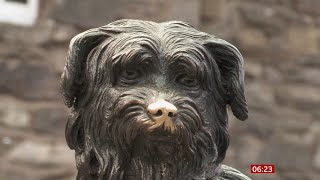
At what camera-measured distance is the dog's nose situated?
4.99 feet

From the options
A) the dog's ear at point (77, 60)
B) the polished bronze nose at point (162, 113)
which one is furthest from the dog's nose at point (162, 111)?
the dog's ear at point (77, 60)

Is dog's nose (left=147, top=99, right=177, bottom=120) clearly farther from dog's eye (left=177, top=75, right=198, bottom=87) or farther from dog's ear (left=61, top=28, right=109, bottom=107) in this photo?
dog's ear (left=61, top=28, right=109, bottom=107)

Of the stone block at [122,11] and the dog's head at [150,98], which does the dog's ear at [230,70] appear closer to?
the dog's head at [150,98]

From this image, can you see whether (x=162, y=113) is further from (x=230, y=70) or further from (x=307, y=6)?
(x=307, y=6)

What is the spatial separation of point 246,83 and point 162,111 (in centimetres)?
278

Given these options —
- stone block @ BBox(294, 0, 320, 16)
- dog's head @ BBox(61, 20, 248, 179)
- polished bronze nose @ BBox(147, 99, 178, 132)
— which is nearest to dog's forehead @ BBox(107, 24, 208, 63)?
dog's head @ BBox(61, 20, 248, 179)

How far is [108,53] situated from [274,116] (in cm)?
278

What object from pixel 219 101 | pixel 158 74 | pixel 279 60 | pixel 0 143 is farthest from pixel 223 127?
pixel 279 60

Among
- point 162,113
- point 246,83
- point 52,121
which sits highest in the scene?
point 162,113

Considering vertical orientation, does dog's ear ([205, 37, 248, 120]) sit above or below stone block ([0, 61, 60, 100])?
above

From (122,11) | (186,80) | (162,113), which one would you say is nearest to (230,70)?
(186,80)

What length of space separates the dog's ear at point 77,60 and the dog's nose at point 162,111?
0.71 ft

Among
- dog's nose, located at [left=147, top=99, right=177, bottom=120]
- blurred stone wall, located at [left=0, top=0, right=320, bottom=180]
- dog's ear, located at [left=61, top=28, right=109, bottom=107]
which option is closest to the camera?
dog's nose, located at [left=147, top=99, right=177, bottom=120]

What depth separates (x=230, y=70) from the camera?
1.69m
